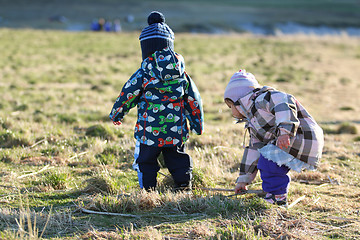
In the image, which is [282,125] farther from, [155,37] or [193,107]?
[155,37]

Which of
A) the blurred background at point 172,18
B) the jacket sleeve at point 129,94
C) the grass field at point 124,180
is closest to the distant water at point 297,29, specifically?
the blurred background at point 172,18

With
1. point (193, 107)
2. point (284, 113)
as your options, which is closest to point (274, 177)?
point (284, 113)

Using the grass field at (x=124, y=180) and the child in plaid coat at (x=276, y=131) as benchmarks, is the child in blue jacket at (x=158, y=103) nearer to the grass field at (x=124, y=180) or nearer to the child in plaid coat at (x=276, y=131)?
the grass field at (x=124, y=180)

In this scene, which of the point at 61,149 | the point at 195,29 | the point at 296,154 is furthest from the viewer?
the point at 195,29

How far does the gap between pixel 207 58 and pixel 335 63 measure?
271 inches

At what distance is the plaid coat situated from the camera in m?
3.56

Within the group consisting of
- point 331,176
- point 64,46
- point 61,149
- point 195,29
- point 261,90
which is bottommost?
point 331,176

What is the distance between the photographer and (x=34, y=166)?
5.05m

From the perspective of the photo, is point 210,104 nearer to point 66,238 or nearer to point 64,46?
point 66,238

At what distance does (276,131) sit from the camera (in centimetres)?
385

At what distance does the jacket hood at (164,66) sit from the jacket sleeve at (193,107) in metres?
0.22

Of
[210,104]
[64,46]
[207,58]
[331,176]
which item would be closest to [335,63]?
[207,58]

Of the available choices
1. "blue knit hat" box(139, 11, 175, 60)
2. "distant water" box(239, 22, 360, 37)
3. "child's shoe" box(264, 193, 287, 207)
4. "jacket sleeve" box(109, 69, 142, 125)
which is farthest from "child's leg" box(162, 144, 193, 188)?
"distant water" box(239, 22, 360, 37)

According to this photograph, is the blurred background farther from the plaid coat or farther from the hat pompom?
the plaid coat
